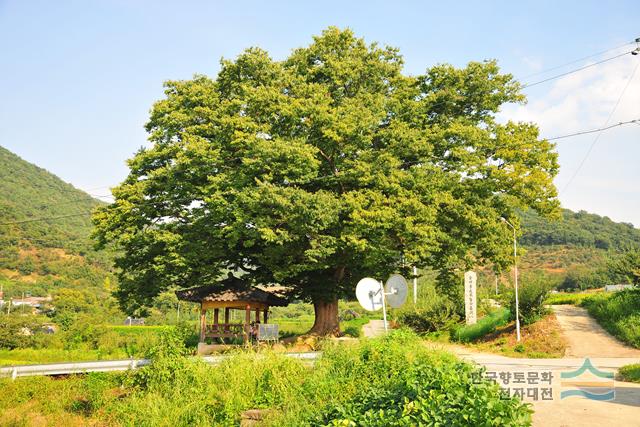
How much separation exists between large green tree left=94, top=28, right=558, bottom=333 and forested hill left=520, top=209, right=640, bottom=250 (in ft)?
241

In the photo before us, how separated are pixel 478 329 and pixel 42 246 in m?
93.7

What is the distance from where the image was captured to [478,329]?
1147 inches

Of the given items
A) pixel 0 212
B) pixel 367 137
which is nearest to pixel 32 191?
pixel 0 212

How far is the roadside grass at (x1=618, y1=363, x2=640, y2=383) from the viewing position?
46.0 ft

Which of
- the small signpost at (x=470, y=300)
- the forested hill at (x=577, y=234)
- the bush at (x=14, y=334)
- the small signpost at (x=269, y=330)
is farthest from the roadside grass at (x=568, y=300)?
the forested hill at (x=577, y=234)

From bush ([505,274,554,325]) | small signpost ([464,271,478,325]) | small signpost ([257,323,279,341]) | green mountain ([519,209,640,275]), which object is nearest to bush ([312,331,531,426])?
small signpost ([257,323,279,341])

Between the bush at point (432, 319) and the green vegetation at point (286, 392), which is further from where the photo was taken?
the bush at point (432, 319)

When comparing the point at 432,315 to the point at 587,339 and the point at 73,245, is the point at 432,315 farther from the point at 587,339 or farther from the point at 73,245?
the point at 73,245

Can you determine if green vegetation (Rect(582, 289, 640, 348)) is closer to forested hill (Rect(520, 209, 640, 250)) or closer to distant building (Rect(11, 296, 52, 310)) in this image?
forested hill (Rect(520, 209, 640, 250))

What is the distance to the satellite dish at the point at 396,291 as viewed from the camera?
41.6 feet

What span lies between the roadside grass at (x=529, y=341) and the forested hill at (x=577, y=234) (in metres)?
69.5

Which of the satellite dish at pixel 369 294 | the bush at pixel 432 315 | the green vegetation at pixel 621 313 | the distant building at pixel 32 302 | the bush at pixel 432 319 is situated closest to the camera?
the satellite dish at pixel 369 294

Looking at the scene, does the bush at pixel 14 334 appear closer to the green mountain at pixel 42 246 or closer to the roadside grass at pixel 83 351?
the roadside grass at pixel 83 351

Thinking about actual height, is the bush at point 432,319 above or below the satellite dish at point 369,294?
below
